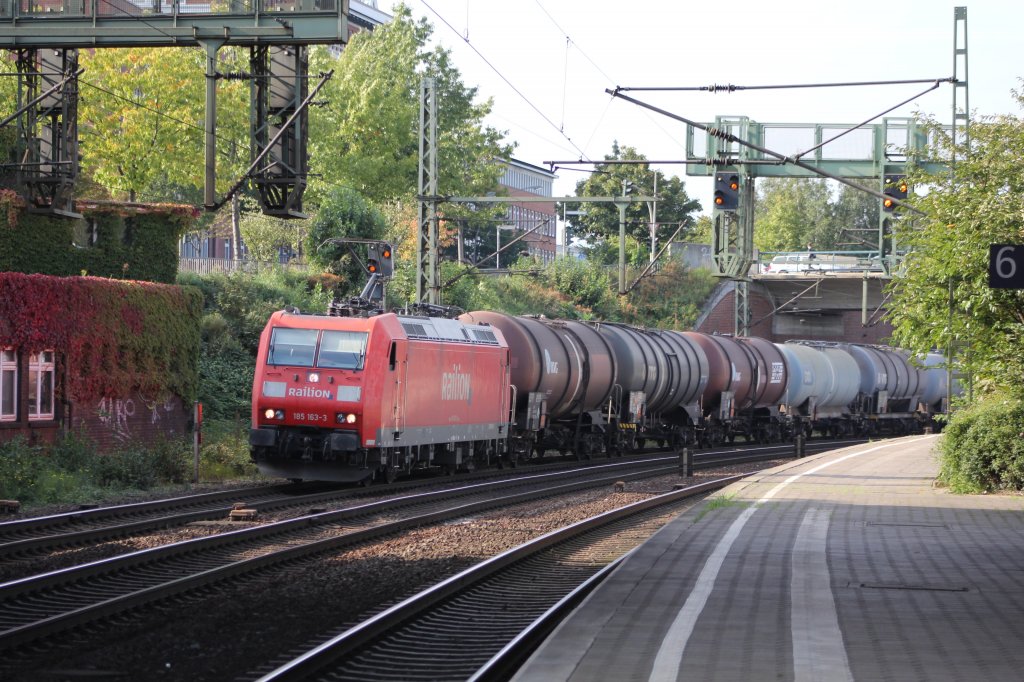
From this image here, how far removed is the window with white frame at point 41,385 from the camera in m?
22.8

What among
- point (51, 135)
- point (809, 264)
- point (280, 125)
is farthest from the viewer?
point (809, 264)

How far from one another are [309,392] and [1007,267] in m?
11.5

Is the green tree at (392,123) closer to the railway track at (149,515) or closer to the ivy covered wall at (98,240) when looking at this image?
the ivy covered wall at (98,240)

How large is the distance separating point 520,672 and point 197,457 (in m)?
16.5

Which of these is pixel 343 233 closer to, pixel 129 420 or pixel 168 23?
pixel 129 420

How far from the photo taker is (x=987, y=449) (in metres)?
19.7

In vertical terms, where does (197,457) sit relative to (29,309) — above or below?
below

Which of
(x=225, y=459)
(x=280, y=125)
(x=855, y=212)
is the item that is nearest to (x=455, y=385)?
(x=225, y=459)

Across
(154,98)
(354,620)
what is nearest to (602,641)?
(354,620)

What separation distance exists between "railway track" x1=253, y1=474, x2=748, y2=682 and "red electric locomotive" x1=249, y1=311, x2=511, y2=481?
6.38 meters

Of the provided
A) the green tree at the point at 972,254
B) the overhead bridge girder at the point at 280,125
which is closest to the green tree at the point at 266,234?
the overhead bridge girder at the point at 280,125

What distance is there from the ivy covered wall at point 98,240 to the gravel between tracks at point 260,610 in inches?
608

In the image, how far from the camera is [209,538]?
1402 cm

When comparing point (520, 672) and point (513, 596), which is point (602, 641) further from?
point (513, 596)
